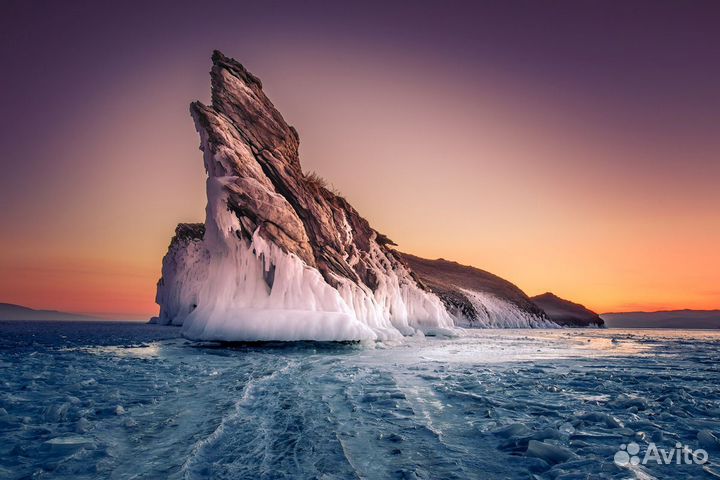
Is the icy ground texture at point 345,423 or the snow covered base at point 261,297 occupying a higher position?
the snow covered base at point 261,297

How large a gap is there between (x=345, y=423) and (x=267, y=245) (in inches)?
669

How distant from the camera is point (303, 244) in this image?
24125 mm

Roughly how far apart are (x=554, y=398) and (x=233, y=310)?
16093mm

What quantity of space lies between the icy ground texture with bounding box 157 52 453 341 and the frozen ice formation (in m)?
0.06

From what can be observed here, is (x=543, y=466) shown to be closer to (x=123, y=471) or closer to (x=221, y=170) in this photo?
(x=123, y=471)

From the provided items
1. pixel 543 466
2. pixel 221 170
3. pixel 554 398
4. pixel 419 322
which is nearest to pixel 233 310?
pixel 221 170

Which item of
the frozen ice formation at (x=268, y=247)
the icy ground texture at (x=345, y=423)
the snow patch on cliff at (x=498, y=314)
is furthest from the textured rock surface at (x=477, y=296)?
the icy ground texture at (x=345, y=423)

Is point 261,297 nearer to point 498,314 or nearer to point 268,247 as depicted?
point 268,247

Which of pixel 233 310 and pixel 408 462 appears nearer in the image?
pixel 408 462

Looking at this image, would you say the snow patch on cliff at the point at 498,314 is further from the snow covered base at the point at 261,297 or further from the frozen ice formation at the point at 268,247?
the snow covered base at the point at 261,297

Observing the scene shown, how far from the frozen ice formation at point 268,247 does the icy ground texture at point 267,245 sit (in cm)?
6

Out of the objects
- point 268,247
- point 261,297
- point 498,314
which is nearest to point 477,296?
point 498,314

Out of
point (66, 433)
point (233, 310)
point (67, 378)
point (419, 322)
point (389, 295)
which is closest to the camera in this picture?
point (66, 433)

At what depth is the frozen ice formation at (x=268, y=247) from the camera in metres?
19.6
